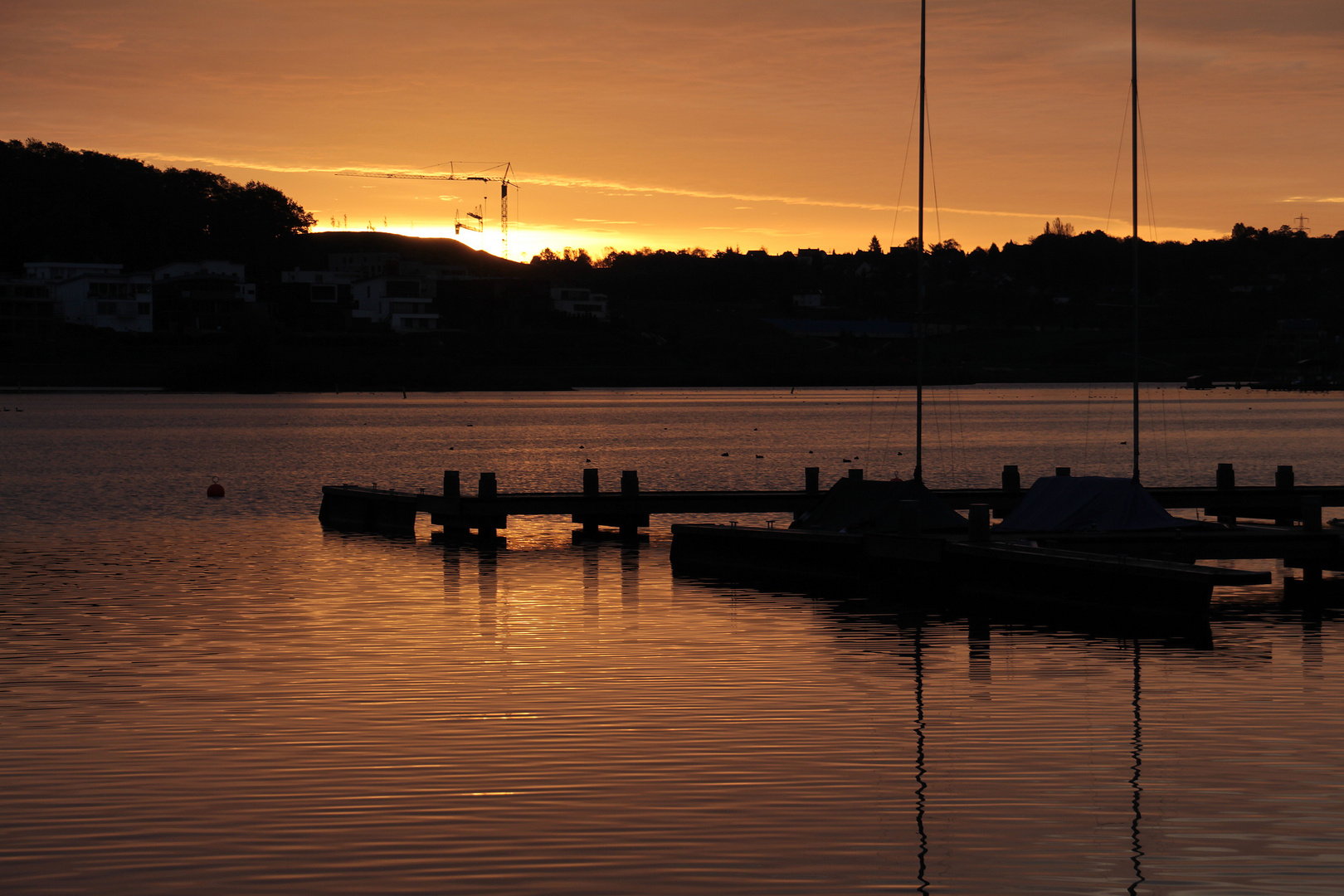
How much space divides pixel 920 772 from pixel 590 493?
26.4 meters

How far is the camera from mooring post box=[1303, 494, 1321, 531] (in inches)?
1208

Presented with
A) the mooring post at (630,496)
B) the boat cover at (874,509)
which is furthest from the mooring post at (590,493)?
the boat cover at (874,509)

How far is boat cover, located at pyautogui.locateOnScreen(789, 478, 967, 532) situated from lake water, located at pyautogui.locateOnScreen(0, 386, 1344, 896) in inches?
123

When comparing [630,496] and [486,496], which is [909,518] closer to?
[630,496]

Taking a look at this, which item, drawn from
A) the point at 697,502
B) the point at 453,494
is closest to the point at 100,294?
the point at 453,494

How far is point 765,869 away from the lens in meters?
12.3

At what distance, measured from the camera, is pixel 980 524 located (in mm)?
29406

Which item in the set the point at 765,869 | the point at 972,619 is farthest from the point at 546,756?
the point at 972,619

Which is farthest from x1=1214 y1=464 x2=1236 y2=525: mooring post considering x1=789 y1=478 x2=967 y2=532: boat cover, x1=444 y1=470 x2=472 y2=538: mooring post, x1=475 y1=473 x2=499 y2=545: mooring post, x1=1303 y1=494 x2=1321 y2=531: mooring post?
x1=444 y1=470 x2=472 y2=538: mooring post

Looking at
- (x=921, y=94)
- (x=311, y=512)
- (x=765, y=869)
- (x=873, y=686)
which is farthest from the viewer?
(x=311, y=512)

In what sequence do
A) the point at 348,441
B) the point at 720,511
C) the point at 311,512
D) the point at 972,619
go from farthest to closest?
1. the point at 348,441
2. the point at 311,512
3. the point at 720,511
4. the point at 972,619

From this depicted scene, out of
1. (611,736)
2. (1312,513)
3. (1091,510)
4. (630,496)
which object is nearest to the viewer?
(611,736)

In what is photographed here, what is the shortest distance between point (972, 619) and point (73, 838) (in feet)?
57.1

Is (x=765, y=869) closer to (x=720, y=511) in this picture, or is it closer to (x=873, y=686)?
(x=873, y=686)
